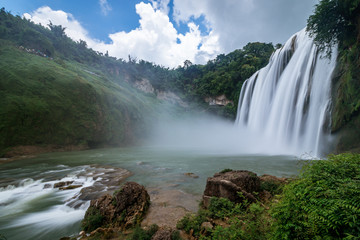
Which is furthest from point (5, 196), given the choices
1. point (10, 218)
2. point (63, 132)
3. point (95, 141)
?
point (95, 141)

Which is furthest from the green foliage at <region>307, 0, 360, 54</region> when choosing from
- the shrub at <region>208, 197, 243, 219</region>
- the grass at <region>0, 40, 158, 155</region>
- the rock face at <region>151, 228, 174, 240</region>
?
the grass at <region>0, 40, 158, 155</region>

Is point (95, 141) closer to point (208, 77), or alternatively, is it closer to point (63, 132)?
point (63, 132)

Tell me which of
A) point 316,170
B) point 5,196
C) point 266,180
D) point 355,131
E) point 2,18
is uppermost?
point 2,18

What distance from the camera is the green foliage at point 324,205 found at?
160 centimetres

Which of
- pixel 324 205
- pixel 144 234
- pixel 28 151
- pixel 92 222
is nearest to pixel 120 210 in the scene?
pixel 92 222

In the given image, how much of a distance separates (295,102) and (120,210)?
62.2 feet

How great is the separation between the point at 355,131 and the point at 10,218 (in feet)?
54.9

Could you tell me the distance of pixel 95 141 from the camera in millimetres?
22594

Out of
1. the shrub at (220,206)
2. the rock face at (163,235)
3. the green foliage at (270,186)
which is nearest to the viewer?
the rock face at (163,235)

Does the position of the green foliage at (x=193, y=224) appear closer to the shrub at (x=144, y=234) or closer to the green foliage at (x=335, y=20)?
the shrub at (x=144, y=234)

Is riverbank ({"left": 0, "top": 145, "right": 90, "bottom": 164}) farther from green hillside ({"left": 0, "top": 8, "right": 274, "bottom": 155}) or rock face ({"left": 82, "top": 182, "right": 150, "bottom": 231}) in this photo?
rock face ({"left": 82, "top": 182, "right": 150, "bottom": 231})

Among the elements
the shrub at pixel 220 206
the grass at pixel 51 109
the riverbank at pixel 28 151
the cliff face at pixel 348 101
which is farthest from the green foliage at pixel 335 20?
the riverbank at pixel 28 151

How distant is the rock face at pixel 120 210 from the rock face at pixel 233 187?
1732 mm

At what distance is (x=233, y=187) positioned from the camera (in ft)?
13.9
